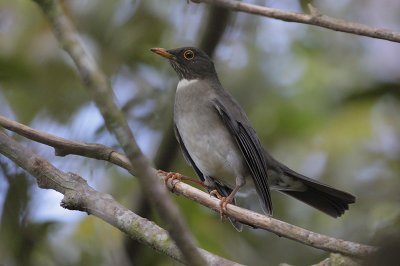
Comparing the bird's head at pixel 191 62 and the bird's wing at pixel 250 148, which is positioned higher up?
the bird's head at pixel 191 62

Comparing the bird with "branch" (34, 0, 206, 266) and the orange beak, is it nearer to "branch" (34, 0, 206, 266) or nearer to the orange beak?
the orange beak

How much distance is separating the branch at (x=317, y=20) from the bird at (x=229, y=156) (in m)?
1.70

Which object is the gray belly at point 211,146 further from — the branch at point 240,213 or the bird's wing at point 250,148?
the branch at point 240,213

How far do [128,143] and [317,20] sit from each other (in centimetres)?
232

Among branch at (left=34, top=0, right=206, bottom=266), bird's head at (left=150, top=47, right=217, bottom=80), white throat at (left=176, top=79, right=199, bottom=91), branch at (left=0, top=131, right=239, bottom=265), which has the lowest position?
branch at (left=34, top=0, right=206, bottom=266)

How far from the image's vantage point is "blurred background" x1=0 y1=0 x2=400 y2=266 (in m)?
6.72

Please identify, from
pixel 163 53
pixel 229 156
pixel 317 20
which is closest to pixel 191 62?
pixel 163 53

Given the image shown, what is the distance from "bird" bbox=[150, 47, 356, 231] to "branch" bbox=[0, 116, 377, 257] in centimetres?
126

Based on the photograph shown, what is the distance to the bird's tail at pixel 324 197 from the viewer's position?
6348mm

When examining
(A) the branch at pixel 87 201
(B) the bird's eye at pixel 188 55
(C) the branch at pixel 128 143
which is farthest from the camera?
(B) the bird's eye at pixel 188 55

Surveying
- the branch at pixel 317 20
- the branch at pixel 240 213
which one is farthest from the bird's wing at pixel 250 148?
the branch at pixel 317 20

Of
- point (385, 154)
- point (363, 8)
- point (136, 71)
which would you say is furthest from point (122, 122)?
point (363, 8)

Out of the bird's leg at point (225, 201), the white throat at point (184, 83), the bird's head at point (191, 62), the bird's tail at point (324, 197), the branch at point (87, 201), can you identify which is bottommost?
the branch at point (87, 201)

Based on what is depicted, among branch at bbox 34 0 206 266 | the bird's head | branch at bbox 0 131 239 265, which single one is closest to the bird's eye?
the bird's head
